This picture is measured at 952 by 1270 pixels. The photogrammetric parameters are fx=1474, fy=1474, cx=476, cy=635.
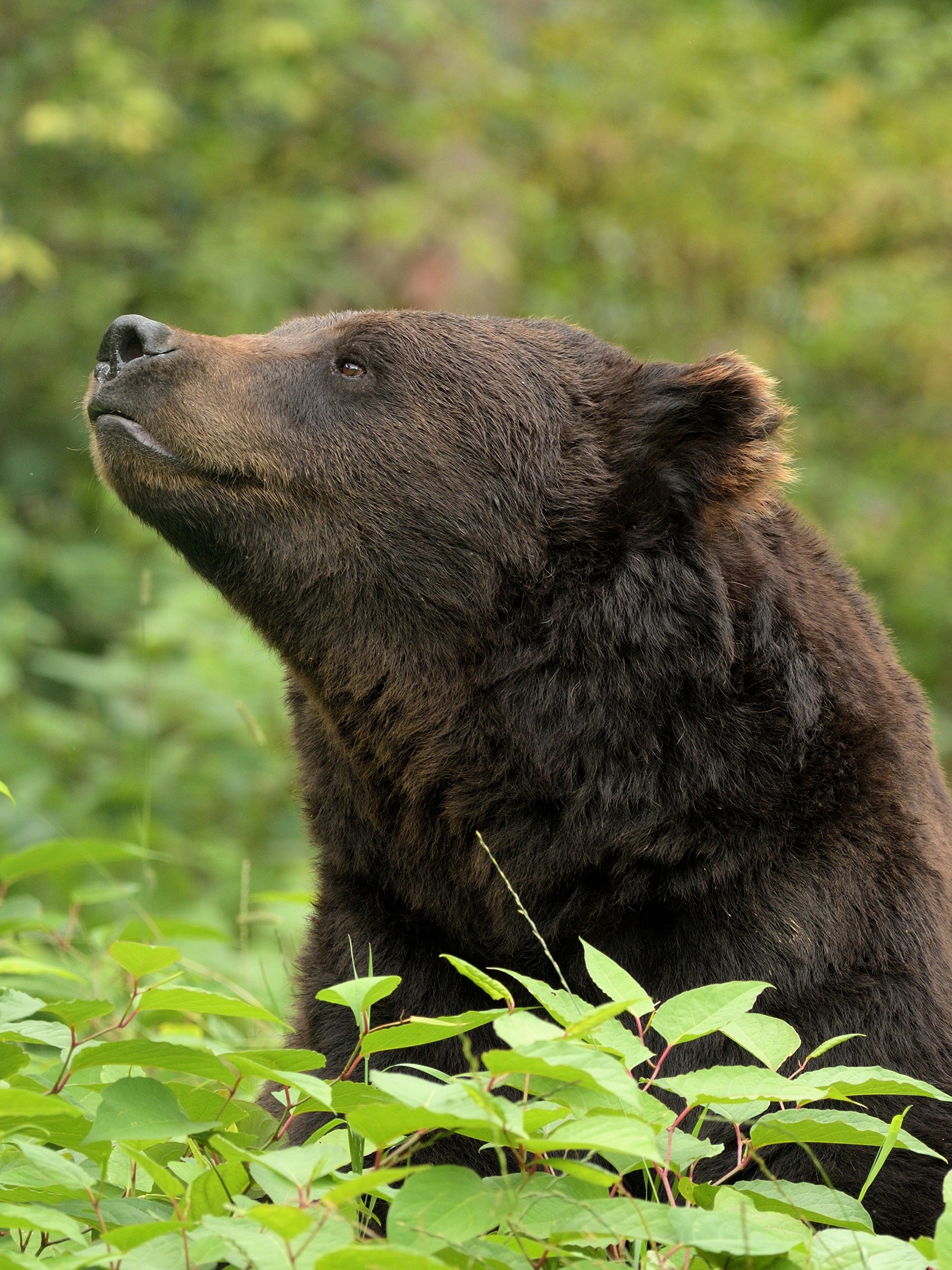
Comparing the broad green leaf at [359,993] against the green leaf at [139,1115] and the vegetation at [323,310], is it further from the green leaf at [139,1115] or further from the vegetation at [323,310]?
the green leaf at [139,1115]

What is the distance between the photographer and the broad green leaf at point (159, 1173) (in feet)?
5.59

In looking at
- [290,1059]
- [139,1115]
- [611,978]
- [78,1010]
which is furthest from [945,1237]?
[78,1010]

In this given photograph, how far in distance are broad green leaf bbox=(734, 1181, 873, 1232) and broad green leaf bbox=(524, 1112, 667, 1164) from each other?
15.8 inches

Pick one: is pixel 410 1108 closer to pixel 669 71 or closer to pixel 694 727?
Answer: pixel 694 727

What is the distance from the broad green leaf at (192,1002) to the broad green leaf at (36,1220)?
264 mm

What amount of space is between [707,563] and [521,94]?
6.47 metres

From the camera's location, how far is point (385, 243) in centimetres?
874

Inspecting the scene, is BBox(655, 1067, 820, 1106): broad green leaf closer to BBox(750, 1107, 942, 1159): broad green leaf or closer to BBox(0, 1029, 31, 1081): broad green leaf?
Answer: BBox(750, 1107, 942, 1159): broad green leaf

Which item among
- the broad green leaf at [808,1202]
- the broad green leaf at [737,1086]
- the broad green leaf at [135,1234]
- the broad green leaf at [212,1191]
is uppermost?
the broad green leaf at [737,1086]

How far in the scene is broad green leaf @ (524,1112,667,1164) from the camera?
1.52 m

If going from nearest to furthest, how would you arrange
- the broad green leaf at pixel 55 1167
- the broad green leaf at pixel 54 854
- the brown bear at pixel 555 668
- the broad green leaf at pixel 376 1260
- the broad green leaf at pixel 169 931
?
the broad green leaf at pixel 376 1260
the broad green leaf at pixel 55 1167
the brown bear at pixel 555 668
the broad green leaf at pixel 54 854
the broad green leaf at pixel 169 931

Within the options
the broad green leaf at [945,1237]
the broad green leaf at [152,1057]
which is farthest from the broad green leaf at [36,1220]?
the broad green leaf at [945,1237]

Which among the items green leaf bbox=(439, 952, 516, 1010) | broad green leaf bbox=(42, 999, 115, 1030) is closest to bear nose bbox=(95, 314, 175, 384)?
broad green leaf bbox=(42, 999, 115, 1030)

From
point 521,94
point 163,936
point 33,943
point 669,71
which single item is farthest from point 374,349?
point 669,71
